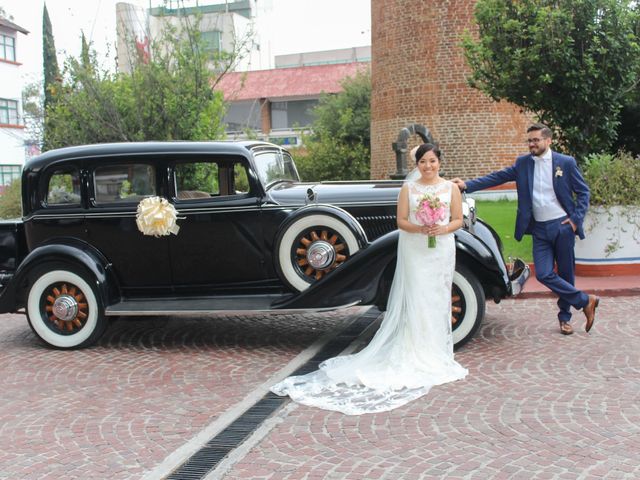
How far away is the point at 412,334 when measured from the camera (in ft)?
18.6

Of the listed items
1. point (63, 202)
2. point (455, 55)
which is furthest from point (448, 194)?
point (455, 55)

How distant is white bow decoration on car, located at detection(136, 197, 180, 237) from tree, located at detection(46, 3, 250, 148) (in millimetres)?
8326

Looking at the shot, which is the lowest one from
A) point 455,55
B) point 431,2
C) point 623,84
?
point 623,84

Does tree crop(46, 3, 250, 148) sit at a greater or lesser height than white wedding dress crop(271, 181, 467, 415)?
greater

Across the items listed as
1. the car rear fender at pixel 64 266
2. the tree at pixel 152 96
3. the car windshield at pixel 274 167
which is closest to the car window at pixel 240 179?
the car windshield at pixel 274 167

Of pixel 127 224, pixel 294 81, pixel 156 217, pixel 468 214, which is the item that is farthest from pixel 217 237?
pixel 294 81

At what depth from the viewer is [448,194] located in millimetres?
5699

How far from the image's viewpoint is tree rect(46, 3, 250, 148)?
1468cm

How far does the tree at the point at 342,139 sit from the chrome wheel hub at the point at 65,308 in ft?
76.7

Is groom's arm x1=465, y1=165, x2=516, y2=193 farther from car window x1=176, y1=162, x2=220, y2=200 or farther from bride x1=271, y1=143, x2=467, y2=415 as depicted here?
car window x1=176, y1=162, x2=220, y2=200

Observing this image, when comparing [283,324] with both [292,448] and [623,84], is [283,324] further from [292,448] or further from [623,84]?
[623,84]

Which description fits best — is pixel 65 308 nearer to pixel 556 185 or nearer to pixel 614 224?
pixel 556 185

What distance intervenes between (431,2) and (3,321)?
16268mm

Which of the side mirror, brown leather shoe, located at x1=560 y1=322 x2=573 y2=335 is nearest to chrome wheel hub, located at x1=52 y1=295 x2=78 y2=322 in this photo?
the side mirror
